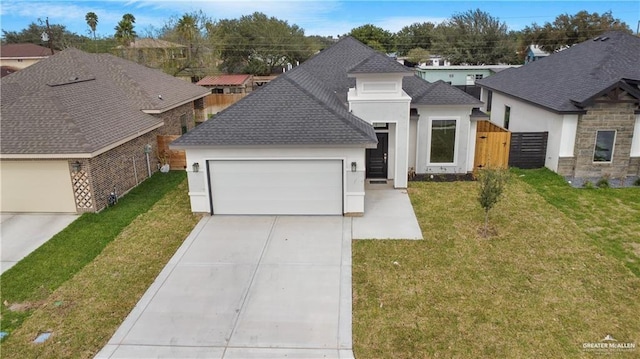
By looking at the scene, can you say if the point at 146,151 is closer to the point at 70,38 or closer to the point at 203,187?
the point at 203,187

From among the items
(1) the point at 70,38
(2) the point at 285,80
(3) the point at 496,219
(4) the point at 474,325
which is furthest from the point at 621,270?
(1) the point at 70,38

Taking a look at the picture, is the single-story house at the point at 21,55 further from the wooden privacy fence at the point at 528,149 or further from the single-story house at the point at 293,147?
the wooden privacy fence at the point at 528,149

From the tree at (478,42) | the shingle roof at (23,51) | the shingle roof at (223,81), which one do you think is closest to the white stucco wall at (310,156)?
the shingle roof at (223,81)

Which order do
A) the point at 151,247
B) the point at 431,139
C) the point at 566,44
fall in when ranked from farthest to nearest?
1. the point at 566,44
2. the point at 431,139
3. the point at 151,247

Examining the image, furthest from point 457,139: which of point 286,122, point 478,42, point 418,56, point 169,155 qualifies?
point 418,56

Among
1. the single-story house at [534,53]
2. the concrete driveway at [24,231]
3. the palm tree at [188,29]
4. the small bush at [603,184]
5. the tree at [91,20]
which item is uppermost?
the tree at [91,20]

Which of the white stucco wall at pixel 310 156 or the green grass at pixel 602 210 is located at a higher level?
the white stucco wall at pixel 310 156
